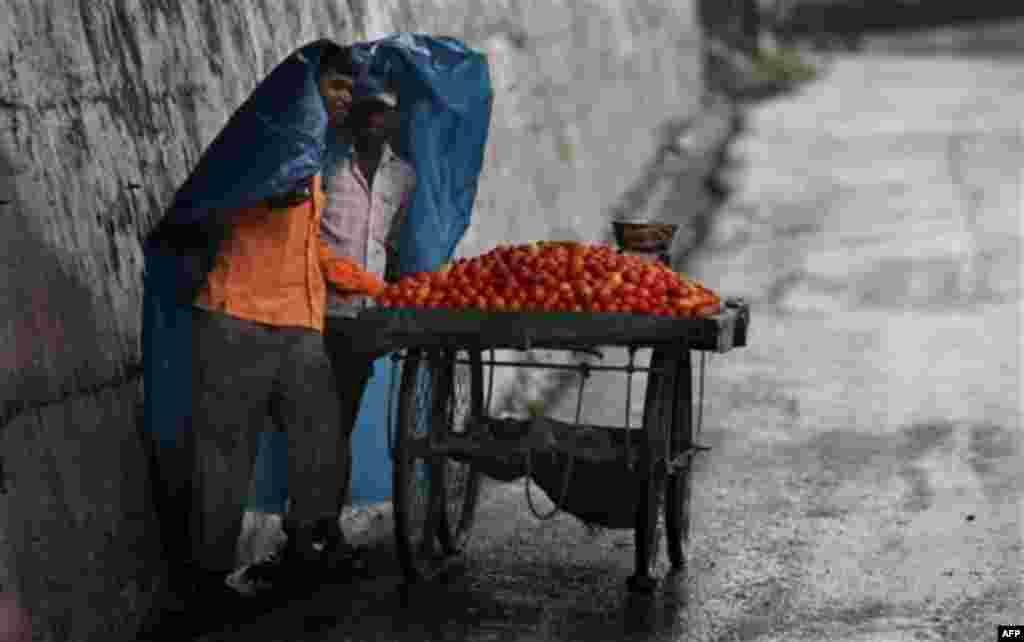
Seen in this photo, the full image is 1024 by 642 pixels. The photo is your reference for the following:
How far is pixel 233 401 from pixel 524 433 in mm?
1093

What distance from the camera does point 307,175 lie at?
7.14 m

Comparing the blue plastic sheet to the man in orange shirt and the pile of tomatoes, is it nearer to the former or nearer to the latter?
the man in orange shirt

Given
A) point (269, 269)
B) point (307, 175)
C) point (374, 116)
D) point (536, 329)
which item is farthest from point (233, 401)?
point (374, 116)

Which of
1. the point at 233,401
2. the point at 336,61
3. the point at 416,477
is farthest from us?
the point at 416,477

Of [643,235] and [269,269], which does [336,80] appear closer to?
[269,269]

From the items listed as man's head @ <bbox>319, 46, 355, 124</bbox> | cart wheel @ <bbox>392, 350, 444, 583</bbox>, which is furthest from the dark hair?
cart wheel @ <bbox>392, 350, 444, 583</bbox>

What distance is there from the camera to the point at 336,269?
757 centimetres

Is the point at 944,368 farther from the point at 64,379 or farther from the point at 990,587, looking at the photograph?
the point at 64,379

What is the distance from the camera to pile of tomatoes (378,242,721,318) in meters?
7.24

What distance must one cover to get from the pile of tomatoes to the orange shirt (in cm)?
32

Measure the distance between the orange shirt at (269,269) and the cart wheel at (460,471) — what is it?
0.93 meters

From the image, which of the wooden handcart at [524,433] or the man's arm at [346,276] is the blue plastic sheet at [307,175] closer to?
the man's arm at [346,276]

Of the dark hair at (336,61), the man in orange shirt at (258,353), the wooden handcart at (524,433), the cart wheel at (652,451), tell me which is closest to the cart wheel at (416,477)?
the wooden handcart at (524,433)

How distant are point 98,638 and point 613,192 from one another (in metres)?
11.0
